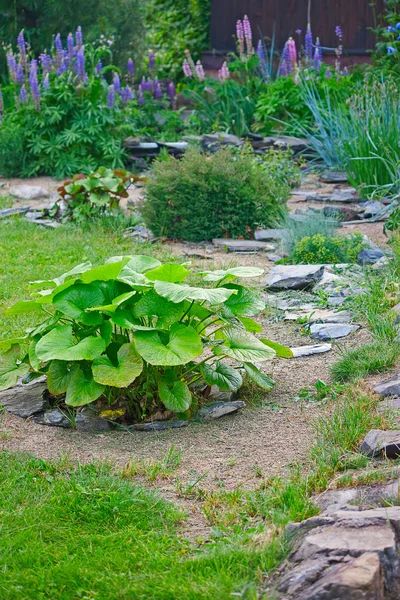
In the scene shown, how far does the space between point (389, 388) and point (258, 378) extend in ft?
1.94

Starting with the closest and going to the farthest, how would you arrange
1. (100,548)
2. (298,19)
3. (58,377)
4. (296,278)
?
(100,548), (58,377), (296,278), (298,19)

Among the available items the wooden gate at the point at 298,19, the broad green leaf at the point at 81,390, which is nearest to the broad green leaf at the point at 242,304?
the broad green leaf at the point at 81,390

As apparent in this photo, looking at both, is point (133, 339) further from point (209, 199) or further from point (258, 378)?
point (209, 199)

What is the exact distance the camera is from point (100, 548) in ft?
8.45

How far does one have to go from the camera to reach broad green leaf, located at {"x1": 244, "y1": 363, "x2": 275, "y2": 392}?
3.74m

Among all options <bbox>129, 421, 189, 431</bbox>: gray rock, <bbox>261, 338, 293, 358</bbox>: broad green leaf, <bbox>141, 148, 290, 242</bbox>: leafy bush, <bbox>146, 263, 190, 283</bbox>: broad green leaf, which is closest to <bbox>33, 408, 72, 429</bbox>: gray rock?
<bbox>129, 421, 189, 431</bbox>: gray rock

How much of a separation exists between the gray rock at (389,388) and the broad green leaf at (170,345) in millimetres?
821

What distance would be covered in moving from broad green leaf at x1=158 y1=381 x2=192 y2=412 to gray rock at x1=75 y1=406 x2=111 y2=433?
29 cm

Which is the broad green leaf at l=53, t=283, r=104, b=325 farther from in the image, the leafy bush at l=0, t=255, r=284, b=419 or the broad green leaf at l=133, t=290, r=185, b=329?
the broad green leaf at l=133, t=290, r=185, b=329

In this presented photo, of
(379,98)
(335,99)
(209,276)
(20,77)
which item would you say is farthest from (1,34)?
(209,276)

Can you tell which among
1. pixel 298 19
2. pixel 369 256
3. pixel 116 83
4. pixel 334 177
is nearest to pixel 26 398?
pixel 369 256

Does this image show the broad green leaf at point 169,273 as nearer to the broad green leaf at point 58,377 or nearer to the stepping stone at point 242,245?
the broad green leaf at point 58,377

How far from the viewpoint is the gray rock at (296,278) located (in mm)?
5590

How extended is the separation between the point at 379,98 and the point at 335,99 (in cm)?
129
